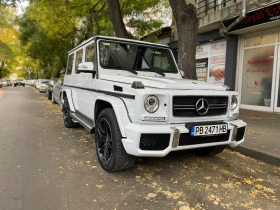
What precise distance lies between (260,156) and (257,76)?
667cm

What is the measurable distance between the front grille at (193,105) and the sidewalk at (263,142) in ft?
4.82

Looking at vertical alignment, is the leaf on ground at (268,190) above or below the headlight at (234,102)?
below

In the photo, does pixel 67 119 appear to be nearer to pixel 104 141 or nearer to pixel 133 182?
pixel 104 141

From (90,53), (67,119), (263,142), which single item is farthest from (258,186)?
(67,119)

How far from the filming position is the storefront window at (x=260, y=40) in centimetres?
984

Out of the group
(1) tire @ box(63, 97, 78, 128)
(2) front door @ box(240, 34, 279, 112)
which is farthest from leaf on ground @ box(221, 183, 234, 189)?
(2) front door @ box(240, 34, 279, 112)

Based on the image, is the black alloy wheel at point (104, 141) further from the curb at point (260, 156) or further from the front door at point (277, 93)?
the front door at point (277, 93)

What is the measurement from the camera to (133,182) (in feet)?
11.7

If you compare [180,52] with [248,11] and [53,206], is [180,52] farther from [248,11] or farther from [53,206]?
[53,206]

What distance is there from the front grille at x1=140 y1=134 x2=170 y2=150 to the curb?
238cm

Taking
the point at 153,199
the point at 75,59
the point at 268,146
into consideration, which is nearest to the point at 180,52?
the point at 75,59

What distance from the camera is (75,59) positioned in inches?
249

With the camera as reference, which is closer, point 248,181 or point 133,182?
point 133,182

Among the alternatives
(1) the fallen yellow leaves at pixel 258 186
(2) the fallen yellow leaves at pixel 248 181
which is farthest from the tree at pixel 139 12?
(1) the fallen yellow leaves at pixel 258 186
